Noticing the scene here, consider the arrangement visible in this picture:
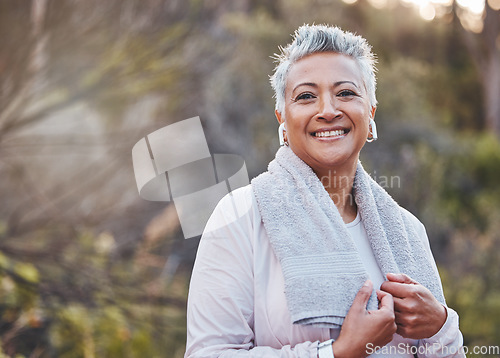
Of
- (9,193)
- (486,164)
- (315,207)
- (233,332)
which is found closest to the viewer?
(233,332)

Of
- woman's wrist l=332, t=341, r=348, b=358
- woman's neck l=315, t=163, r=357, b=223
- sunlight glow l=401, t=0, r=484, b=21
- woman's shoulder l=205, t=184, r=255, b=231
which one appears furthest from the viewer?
sunlight glow l=401, t=0, r=484, b=21

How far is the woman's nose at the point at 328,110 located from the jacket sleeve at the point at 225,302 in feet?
1.21

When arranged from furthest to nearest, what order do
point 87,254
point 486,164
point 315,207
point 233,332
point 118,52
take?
1. point 486,164
2. point 118,52
3. point 87,254
4. point 315,207
5. point 233,332

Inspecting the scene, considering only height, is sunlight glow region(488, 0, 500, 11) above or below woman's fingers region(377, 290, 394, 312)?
above

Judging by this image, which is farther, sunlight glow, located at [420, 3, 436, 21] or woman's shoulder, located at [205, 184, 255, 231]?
sunlight glow, located at [420, 3, 436, 21]

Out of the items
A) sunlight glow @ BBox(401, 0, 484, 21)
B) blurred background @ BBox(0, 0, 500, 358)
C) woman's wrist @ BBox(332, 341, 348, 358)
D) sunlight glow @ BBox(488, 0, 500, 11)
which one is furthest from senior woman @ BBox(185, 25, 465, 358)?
sunlight glow @ BBox(488, 0, 500, 11)

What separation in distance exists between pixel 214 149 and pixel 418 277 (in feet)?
14.0

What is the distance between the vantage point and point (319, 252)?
1.26 m

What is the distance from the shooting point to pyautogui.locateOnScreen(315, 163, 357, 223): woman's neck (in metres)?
1.45

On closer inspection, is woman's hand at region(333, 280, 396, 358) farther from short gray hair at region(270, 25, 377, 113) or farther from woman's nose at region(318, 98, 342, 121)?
short gray hair at region(270, 25, 377, 113)

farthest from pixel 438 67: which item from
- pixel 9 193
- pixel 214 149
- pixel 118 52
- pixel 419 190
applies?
pixel 9 193

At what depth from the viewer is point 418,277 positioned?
4.51 feet

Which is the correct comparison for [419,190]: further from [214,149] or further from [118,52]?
[118,52]

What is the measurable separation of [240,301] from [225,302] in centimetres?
4
